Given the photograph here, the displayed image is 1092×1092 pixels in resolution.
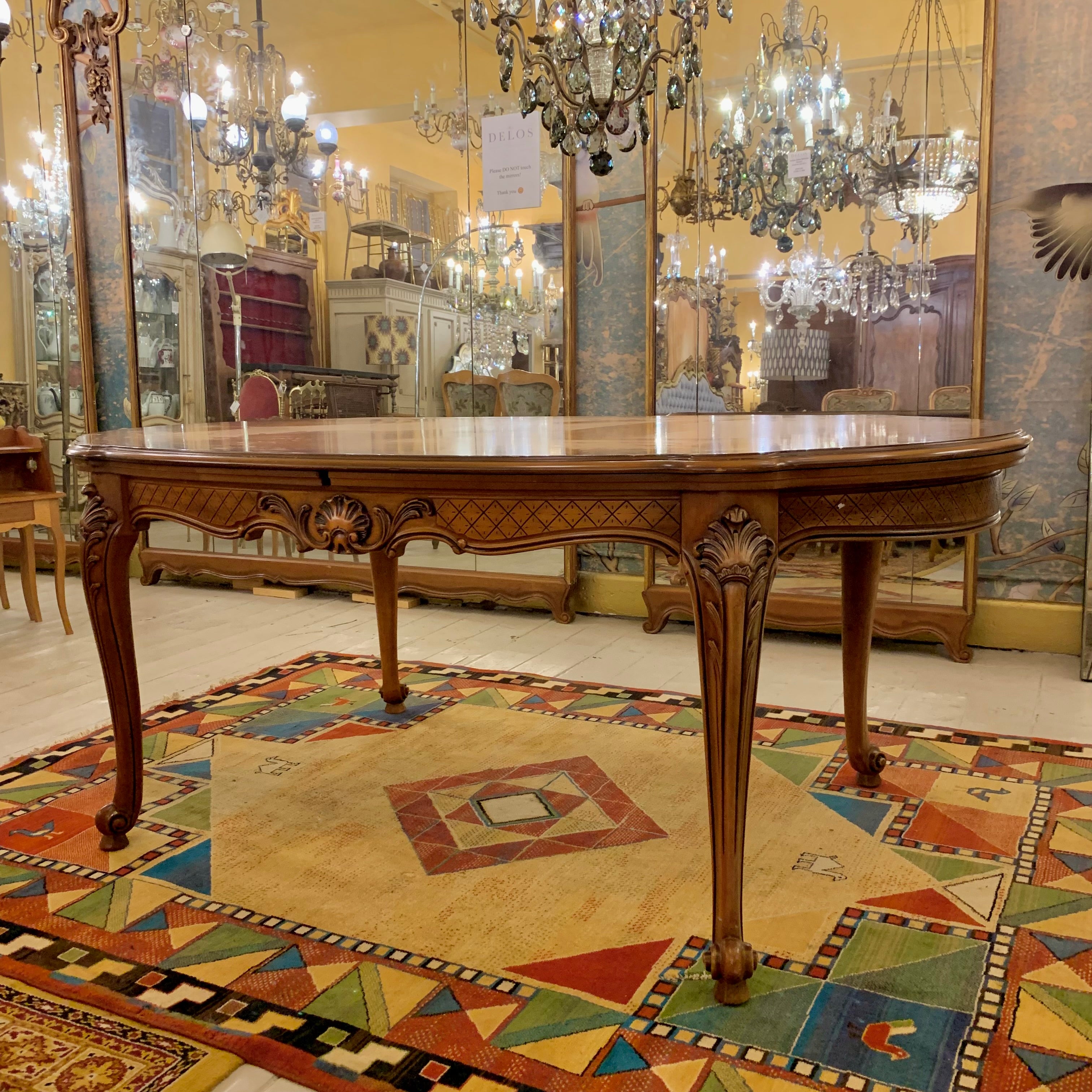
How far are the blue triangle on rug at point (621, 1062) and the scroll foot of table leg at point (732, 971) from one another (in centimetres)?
17

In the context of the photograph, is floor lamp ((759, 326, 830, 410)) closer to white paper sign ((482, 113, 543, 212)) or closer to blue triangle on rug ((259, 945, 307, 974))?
A: white paper sign ((482, 113, 543, 212))

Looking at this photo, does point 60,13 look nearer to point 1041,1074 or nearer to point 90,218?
point 90,218

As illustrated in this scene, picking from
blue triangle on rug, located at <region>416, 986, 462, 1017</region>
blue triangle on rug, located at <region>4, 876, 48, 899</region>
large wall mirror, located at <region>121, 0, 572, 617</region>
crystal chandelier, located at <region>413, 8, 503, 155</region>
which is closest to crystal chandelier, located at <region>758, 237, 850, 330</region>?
large wall mirror, located at <region>121, 0, 572, 617</region>

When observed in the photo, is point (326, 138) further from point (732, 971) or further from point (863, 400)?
point (732, 971)

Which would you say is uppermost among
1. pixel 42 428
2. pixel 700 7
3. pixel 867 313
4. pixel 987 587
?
pixel 700 7

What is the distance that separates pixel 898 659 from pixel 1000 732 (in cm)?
78

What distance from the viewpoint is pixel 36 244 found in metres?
4.97

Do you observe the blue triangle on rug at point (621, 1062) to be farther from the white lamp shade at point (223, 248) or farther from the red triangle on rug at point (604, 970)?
the white lamp shade at point (223, 248)

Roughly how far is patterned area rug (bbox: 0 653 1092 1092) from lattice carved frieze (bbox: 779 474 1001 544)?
656 mm

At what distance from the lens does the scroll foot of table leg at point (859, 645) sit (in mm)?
2072

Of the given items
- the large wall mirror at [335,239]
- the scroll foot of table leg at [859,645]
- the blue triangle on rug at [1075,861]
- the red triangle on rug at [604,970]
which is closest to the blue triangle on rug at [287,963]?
the red triangle on rug at [604,970]

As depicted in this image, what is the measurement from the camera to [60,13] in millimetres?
4719

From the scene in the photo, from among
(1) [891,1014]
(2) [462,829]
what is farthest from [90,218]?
(1) [891,1014]

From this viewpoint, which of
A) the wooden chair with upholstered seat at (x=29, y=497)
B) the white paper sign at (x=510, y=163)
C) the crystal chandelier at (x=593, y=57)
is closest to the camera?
the crystal chandelier at (x=593, y=57)
